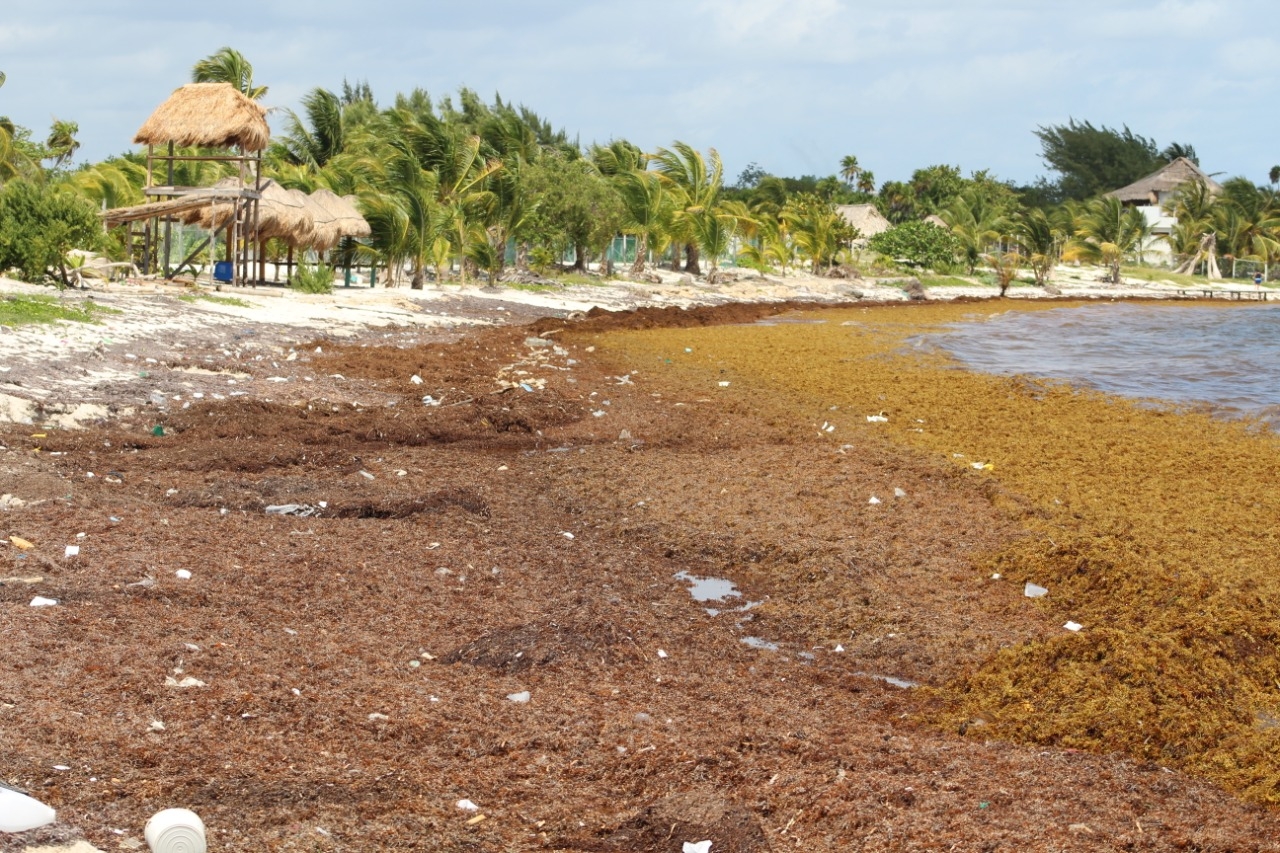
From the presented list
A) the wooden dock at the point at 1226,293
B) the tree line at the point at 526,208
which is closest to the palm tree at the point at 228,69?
the tree line at the point at 526,208

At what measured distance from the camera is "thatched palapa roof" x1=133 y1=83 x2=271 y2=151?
25.5 m

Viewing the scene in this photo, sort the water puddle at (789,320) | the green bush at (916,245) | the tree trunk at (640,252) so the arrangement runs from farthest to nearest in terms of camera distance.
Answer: the green bush at (916,245)
the tree trunk at (640,252)
the water puddle at (789,320)

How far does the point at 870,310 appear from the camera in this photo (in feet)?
119

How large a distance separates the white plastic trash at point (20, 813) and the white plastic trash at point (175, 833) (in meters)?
0.31

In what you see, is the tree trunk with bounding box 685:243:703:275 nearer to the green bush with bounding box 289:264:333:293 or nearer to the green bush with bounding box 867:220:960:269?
the green bush with bounding box 867:220:960:269

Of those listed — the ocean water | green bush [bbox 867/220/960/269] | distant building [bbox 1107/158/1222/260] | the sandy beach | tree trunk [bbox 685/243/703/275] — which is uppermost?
distant building [bbox 1107/158/1222/260]

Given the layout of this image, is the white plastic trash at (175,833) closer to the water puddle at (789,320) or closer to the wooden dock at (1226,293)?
the water puddle at (789,320)

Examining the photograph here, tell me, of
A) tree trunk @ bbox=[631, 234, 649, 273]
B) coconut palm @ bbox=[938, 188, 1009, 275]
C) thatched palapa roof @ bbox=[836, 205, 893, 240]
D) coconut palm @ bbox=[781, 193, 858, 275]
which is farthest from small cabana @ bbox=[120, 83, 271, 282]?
thatched palapa roof @ bbox=[836, 205, 893, 240]

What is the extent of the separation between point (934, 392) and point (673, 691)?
34.6ft

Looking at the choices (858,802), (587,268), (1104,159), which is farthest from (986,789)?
(1104,159)

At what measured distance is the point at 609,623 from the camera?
6.09 m

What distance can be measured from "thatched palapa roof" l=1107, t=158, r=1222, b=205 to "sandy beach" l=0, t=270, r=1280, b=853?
7151 centimetres

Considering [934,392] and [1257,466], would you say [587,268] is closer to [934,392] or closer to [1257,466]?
[934,392]

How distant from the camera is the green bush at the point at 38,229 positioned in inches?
734
